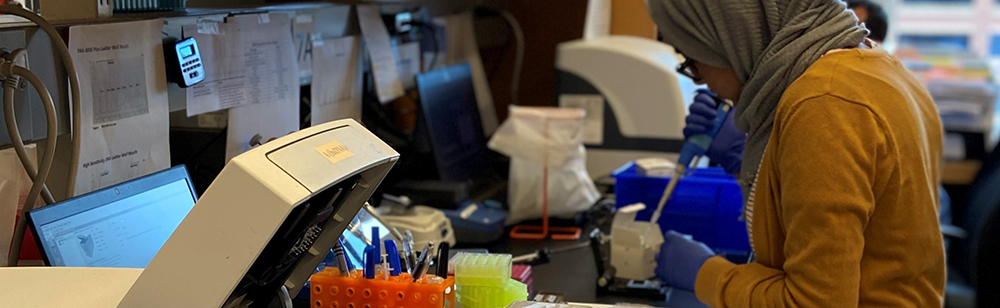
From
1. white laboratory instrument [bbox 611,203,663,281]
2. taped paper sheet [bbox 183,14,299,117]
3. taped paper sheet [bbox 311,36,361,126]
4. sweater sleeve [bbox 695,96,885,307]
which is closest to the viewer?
sweater sleeve [bbox 695,96,885,307]

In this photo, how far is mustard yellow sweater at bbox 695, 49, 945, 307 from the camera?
44.9 inches

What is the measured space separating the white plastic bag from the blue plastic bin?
216mm

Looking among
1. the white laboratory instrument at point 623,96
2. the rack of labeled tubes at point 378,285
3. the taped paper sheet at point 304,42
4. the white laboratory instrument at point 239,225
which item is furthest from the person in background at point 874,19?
the white laboratory instrument at point 239,225

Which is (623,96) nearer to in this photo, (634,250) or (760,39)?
(634,250)

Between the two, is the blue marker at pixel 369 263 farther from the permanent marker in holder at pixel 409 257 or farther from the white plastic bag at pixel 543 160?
the white plastic bag at pixel 543 160

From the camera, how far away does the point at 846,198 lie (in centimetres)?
113

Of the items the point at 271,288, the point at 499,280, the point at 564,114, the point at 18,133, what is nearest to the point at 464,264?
the point at 499,280

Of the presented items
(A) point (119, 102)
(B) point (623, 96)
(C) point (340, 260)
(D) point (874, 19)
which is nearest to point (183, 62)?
(A) point (119, 102)

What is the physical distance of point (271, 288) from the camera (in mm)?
979

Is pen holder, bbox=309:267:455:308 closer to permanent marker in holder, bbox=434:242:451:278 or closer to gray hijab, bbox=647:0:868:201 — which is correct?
permanent marker in holder, bbox=434:242:451:278

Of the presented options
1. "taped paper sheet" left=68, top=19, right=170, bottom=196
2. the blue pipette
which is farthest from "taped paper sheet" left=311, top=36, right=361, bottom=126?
the blue pipette

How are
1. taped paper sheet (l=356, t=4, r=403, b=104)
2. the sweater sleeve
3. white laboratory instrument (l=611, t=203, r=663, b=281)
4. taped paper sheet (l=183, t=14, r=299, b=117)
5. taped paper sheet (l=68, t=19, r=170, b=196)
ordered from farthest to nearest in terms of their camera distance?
taped paper sheet (l=356, t=4, r=403, b=104) → white laboratory instrument (l=611, t=203, r=663, b=281) → taped paper sheet (l=183, t=14, r=299, b=117) → taped paper sheet (l=68, t=19, r=170, b=196) → the sweater sleeve

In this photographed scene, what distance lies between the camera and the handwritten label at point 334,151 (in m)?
0.83

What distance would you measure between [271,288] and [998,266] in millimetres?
1668
